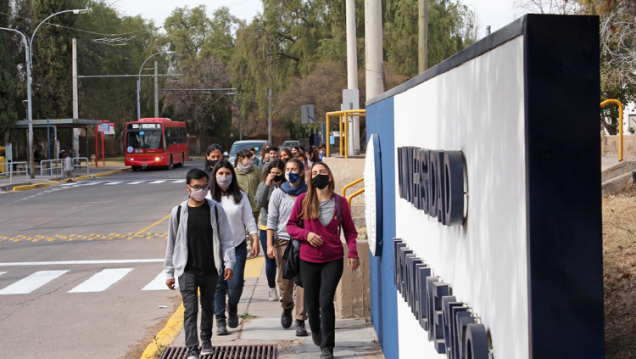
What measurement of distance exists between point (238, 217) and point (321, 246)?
3.97 feet

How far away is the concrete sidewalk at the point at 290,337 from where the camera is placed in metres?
5.98

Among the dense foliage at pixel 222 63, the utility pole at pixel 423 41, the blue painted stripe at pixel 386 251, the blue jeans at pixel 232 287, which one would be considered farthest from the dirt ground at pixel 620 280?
the dense foliage at pixel 222 63

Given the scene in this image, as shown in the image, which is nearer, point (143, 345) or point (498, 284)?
point (498, 284)

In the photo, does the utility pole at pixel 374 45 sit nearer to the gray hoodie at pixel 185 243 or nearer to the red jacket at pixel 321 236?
the red jacket at pixel 321 236

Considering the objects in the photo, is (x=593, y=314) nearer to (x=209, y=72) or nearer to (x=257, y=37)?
(x=257, y=37)

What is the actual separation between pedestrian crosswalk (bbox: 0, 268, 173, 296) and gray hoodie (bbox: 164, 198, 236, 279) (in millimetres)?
3585

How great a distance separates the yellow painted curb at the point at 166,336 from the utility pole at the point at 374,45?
225 inches

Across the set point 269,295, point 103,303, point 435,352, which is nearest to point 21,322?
point 103,303

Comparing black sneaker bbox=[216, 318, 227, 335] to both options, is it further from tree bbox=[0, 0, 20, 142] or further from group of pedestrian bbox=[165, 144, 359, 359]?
tree bbox=[0, 0, 20, 142]

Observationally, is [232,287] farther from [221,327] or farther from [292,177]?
[292,177]

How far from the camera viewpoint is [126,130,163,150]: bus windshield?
4197 centimetres

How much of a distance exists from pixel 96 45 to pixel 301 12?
2074 cm

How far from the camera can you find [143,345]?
657 cm

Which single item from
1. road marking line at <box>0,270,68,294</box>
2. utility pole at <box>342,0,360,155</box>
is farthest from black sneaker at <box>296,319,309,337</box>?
utility pole at <box>342,0,360,155</box>
